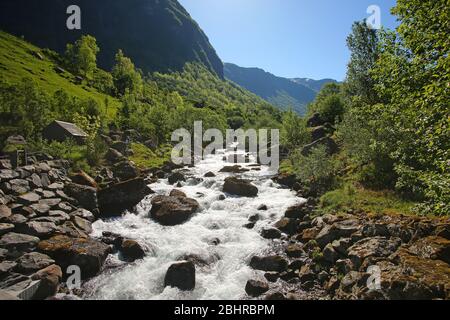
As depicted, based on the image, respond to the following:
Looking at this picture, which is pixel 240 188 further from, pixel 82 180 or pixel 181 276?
pixel 181 276

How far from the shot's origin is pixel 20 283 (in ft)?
58.2

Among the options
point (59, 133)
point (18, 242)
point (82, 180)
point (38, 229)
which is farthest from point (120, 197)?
point (59, 133)

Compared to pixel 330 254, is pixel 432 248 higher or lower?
higher

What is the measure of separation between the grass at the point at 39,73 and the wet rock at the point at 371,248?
74583 mm

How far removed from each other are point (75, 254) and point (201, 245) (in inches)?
369

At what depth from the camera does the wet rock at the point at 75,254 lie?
21.3 meters

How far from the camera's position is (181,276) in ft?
67.8

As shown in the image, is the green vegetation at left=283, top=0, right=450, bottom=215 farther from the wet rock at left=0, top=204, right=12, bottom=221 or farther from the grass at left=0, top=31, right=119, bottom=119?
the grass at left=0, top=31, right=119, bottom=119

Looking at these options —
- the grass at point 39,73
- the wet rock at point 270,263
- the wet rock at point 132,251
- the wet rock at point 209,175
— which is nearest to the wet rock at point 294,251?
the wet rock at point 270,263

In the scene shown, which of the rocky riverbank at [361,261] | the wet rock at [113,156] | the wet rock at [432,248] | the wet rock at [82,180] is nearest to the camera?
the rocky riverbank at [361,261]

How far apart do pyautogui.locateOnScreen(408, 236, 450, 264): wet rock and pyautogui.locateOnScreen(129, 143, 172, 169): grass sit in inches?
1501

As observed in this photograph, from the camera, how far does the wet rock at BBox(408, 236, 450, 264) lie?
18250mm

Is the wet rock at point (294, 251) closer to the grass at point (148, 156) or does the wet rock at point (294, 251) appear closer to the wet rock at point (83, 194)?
the wet rock at point (83, 194)

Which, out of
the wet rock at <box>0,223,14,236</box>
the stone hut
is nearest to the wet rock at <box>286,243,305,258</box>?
the wet rock at <box>0,223,14,236</box>
